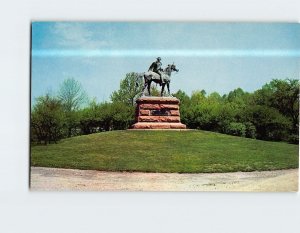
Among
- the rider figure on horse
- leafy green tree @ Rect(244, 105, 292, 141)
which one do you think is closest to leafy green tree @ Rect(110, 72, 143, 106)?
the rider figure on horse

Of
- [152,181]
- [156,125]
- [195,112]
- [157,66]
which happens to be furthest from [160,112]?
[152,181]

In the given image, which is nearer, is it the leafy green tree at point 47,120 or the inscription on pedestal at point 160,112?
the leafy green tree at point 47,120

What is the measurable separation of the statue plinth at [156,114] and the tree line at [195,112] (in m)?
0.07

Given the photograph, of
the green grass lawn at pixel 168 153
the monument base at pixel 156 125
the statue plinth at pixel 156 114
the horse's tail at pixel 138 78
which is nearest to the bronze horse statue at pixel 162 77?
the horse's tail at pixel 138 78

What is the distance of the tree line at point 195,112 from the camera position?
671cm

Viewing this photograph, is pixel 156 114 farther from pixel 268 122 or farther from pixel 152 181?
pixel 268 122

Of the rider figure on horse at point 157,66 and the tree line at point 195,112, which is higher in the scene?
the rider figure on horse at point 157,66

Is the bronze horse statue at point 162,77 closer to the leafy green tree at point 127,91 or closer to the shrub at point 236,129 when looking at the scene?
the leafy green tree at point 127,91

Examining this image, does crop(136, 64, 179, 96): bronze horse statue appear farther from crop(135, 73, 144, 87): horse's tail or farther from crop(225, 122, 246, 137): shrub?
crop(225, 122, 246, 137): shrub

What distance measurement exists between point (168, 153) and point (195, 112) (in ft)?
1.82

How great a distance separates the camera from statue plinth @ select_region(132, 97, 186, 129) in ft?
22.4

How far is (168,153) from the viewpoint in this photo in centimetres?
679

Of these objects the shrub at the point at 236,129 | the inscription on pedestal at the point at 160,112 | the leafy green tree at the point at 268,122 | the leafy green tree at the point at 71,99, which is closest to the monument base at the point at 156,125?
the inscription on pedestal at the point at 160,112

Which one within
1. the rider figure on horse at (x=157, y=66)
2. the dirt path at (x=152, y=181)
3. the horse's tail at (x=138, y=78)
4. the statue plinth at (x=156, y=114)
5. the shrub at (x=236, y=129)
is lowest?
the dirt path at (x=152, y=181)
